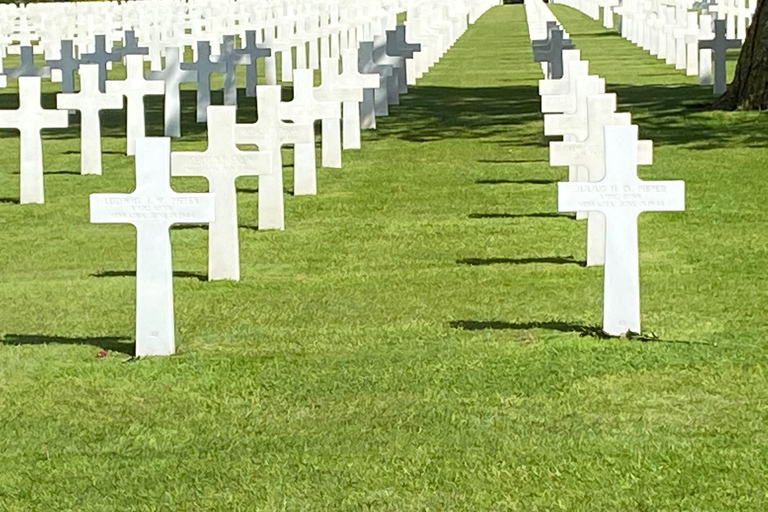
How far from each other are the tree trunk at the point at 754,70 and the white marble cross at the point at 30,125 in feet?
28.2

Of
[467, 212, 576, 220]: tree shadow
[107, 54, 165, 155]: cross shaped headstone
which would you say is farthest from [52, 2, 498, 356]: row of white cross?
[107, 54, 165, 155]: cross shaped headstone

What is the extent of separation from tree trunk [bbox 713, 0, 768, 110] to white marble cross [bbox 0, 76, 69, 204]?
8583mm

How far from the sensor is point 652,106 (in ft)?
75.7

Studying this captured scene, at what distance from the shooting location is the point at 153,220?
863 cm

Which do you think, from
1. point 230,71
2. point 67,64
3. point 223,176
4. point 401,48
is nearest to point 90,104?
point 223,176

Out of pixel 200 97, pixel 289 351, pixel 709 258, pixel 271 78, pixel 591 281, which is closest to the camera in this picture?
pixel 289 351

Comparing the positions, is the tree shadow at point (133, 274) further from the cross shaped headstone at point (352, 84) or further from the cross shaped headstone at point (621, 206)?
the cross shaped headstone at point (352, 84)

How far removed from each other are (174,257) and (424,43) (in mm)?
21254

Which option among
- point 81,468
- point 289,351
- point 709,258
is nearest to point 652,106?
point 709,258

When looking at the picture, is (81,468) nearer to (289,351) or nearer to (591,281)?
(289,351)

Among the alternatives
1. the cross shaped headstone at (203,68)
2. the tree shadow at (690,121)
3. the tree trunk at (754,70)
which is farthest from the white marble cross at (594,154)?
the cross shaped headstone at (203,68)

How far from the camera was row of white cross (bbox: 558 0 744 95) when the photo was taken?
958 inches

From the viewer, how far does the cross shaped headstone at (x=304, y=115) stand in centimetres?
1473

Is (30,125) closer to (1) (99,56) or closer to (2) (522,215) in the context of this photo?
(2) (522,215)
